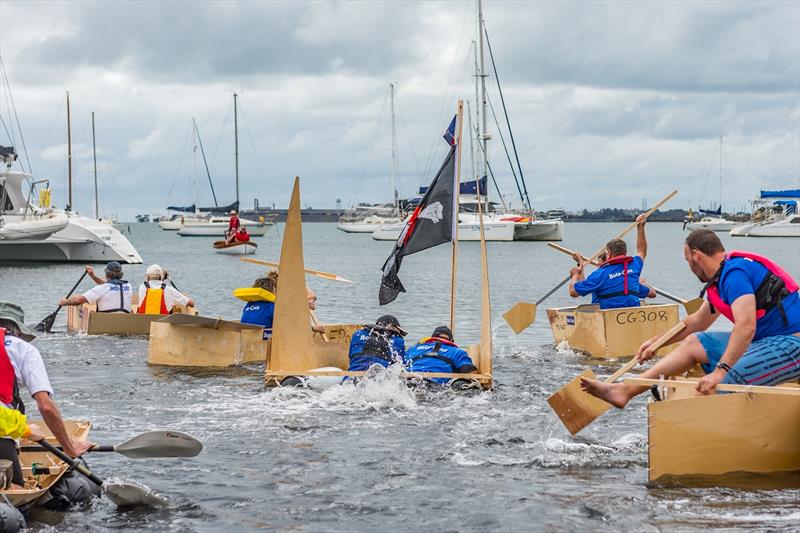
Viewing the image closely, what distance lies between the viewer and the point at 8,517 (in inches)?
283

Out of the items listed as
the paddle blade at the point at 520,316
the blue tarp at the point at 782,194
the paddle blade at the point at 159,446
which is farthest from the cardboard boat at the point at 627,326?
the blue tarp at the point at 782,194

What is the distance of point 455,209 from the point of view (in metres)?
14.4

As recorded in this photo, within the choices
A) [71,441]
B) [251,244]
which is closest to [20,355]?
[71,441]

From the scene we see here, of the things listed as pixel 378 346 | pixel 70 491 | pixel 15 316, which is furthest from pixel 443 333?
pixel 15 316

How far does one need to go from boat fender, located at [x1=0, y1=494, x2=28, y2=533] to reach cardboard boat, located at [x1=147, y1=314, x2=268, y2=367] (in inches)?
340

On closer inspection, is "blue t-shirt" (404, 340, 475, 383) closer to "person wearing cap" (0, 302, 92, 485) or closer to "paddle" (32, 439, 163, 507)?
"paddle" (32, 439, 163, 507)

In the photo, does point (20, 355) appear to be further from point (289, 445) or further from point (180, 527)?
point (289, 445)

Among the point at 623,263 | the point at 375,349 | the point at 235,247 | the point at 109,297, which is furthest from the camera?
the point at 235,247

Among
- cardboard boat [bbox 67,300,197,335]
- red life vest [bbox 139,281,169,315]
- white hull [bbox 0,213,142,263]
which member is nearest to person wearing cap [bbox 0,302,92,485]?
cardboard boat [bbox 67,300,197,335]

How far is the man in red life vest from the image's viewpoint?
27.1 ft

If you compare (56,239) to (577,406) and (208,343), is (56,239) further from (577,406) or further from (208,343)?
(577,406)

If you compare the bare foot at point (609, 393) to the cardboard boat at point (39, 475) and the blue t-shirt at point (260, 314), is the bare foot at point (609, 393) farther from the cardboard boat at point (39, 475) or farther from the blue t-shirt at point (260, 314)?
the blue t-shirt at point (260, 314)

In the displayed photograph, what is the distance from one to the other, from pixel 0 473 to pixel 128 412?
5162 mm

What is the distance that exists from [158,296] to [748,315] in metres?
13.1
